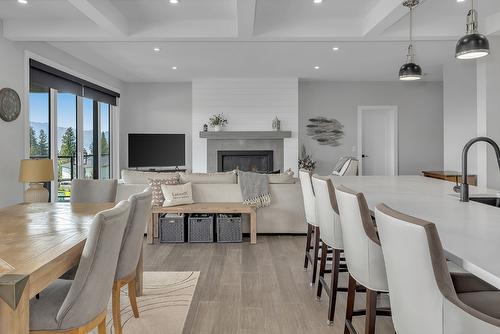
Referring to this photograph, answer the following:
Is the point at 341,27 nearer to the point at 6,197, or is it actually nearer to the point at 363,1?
the point at 363,1

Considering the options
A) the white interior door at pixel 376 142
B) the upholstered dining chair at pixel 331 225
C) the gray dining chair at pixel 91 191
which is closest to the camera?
the upholstered dining chair at pixel 331 225

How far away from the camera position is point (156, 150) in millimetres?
8688

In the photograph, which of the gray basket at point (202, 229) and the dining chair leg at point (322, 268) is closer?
the dining chair leg at point (322, 268)

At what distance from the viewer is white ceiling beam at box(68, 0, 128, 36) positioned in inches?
149

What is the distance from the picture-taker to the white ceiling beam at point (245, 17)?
370cm

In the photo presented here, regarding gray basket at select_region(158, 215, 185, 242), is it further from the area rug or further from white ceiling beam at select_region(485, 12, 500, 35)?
white ceiling beam at select_region(485, 12, 500, 35)

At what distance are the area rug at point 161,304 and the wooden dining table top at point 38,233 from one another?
2.50ft

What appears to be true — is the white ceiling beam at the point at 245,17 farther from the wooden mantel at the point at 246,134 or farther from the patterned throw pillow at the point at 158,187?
the wooden mantel at the point at 246,134

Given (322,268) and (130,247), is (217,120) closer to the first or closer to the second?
(322,268)

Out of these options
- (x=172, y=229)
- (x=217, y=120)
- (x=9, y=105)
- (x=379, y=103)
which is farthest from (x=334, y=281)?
(x=379, y=103)

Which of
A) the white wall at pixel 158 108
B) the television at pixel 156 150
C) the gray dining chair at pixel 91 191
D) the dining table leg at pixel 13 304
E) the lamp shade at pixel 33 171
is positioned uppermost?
the white wall at pixel 158 108

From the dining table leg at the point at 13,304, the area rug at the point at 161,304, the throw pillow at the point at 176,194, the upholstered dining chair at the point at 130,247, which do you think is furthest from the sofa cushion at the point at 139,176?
the dining table leg at the point at 13,304

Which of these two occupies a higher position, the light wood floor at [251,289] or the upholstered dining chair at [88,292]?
the upholstered dining chair at [88,292]

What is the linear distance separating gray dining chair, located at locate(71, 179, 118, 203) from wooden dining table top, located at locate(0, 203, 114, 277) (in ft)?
1.38
